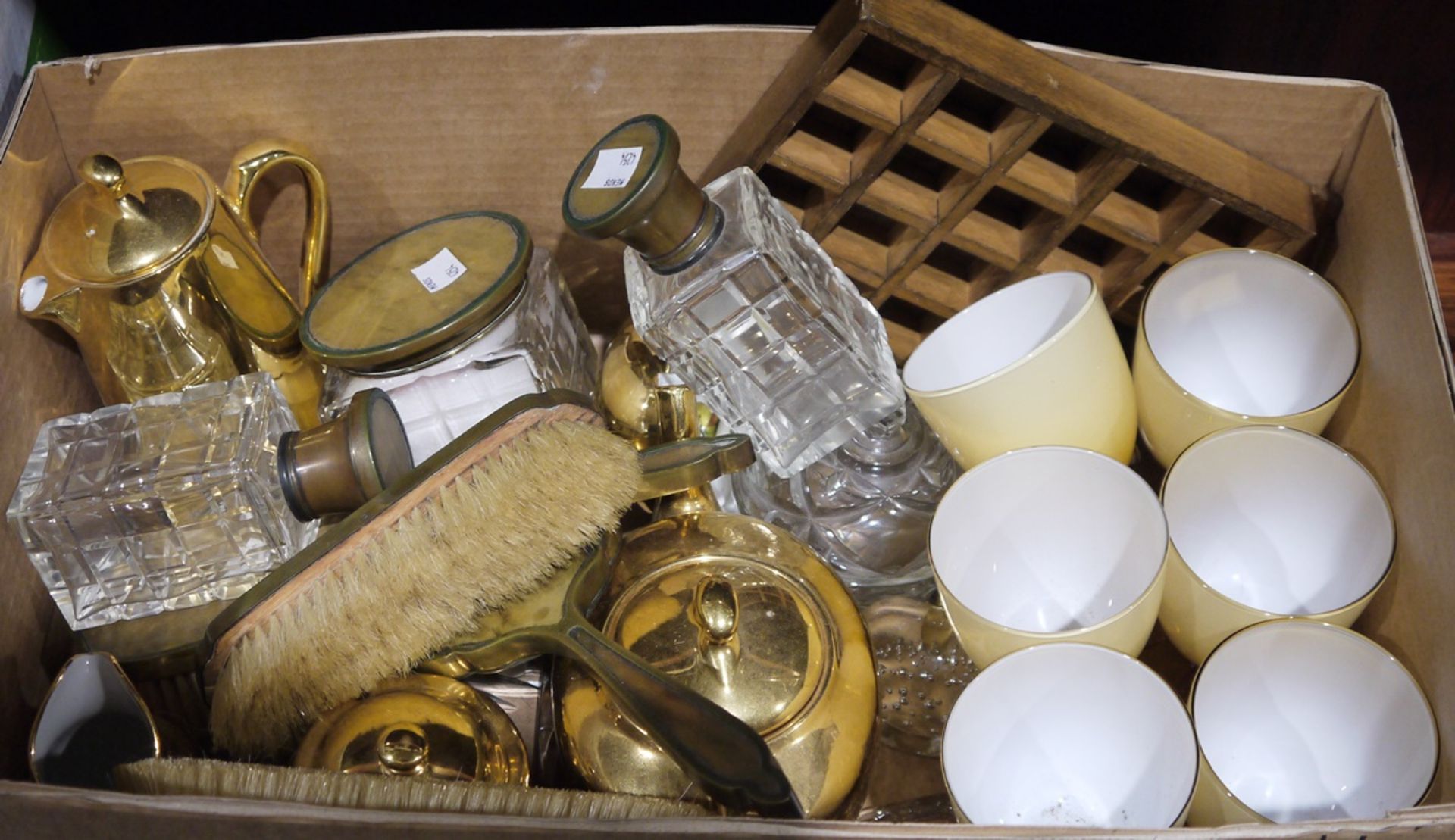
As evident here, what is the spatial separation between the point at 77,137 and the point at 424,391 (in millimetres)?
297

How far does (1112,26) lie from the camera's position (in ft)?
2.63

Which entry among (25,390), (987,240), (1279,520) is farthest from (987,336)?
(25,390)

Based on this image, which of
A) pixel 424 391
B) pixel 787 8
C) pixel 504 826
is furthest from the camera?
pixel 787 8

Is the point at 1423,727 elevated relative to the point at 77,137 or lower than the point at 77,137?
lower

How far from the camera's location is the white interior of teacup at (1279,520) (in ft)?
1.94

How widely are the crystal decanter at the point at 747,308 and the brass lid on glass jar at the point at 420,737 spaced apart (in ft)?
0.71

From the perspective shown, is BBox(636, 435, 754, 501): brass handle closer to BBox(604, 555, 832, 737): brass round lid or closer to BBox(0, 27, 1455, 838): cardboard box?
BBox(604, 555, 832, 737): brass round lid

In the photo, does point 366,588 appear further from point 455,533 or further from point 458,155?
point 458,155

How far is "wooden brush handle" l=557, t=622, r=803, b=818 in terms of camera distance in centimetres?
44

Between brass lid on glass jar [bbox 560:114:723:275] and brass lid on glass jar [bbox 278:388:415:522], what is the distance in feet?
0.45

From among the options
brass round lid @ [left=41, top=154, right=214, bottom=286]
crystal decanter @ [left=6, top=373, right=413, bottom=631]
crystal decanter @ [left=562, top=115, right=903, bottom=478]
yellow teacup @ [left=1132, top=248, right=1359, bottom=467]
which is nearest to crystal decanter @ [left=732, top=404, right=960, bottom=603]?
crystal decanter @ [left=562, top=115, right=903, bottom=478]

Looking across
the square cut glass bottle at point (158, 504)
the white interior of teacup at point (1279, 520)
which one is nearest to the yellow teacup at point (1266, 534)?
the white interior of teacup at point (1279, 520)

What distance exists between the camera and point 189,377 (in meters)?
0.68

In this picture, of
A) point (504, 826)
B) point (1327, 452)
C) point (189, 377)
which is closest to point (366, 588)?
point (504, 826)
